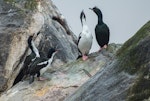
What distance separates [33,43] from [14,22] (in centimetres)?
149

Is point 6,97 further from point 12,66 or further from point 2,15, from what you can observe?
point 2,15

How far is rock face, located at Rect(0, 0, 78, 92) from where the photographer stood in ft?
72.3

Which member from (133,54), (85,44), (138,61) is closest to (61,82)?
(85,44)

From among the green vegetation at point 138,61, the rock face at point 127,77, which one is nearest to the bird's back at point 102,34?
the rock face at point 127,77

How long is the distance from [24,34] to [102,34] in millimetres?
3579

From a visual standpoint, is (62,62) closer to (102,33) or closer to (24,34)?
(24,34)

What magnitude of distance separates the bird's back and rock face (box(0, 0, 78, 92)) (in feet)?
9.02

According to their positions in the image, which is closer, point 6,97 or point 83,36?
point 6,97

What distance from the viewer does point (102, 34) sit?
20875 millimetres

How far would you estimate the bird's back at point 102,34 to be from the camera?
2091 cm

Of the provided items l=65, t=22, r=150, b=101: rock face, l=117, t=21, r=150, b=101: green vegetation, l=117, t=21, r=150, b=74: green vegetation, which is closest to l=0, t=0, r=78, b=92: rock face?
l=65, t=22, r=150, b=101: rock face

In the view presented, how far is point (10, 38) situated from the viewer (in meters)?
22.5

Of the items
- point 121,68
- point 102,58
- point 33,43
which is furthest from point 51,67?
point 121,68

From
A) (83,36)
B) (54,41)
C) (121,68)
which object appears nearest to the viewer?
(121,68)
